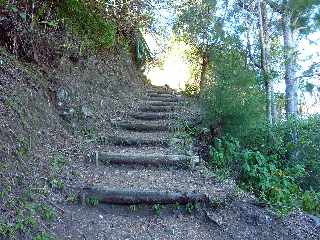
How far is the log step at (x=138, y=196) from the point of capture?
4332mm

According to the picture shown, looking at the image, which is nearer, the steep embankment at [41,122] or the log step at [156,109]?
the steep embankment at [41,122]

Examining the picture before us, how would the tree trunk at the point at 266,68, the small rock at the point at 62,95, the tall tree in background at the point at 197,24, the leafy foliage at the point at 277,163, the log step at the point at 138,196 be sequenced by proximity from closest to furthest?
the log step at the point at 138,196 < the leafy foliage at the point at 277,163 < the small rock at the point at 62,95 < the tree trunk at the point at 266,68 < the tall tree in background at the point at 197,24

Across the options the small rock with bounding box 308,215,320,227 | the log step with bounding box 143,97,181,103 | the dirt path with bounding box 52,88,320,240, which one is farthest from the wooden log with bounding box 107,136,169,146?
the log step with bounding box 143,97,181,103

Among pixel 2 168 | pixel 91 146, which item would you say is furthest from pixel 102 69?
pixel 2 168

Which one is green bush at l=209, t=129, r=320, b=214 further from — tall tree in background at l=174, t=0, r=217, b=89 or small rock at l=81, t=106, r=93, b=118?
tall tree in background at l=174, t=0, r=217, b=89

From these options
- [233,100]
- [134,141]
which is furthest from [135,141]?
[233,100]

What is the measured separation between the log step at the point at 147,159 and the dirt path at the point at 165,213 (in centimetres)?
1

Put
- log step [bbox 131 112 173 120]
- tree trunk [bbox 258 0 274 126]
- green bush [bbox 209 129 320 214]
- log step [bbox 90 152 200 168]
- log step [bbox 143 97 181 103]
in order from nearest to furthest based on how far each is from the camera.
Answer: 1. green bush [bbox 209 129 320 214]
2. log step [bbox 90 152 200 168]
3. log step [bbox 131 112 173 120]
4. tree trunk [bbox 258 0 274 126]
5. log step [bbox 143 97 181 103]

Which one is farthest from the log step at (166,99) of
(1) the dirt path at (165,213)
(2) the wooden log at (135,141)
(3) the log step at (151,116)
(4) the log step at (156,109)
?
(1) the dirt path at (165,213)

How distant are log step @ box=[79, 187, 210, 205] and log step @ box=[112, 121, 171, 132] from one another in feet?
8.08

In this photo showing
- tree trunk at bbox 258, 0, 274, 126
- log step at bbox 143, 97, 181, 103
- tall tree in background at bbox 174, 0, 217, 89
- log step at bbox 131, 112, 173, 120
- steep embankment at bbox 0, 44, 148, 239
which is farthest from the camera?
tall tree in background at bbox 174, 0, 217, 89

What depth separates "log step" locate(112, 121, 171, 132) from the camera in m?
6.79

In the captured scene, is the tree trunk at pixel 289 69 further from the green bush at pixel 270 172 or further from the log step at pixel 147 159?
the log step at pixel 147 159

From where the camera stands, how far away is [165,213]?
432 cm
